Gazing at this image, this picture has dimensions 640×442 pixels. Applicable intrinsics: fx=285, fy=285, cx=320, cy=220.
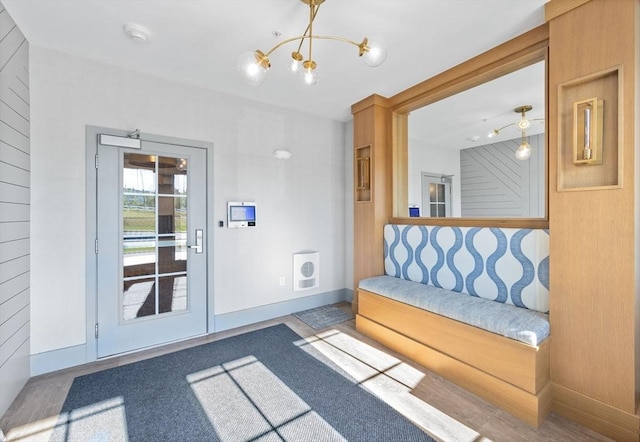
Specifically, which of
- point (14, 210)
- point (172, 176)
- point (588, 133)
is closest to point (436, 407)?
point (588, 133)

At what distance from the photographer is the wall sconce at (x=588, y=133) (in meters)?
1.75

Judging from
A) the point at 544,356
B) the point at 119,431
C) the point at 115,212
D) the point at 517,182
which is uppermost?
the point at 517,182

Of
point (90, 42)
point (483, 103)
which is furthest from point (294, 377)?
point (483, 103)

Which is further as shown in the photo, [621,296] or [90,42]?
[90,42]

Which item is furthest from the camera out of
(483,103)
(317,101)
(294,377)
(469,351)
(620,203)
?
(317,101)

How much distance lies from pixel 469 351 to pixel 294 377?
4.42 ft

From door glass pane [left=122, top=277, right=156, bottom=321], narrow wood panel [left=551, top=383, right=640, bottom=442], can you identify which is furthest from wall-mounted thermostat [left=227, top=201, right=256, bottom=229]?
narrow wood panel [left=551, top=383, right=640, bottom=442]

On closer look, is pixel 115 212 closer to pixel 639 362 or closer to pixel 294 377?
pixel 294 377

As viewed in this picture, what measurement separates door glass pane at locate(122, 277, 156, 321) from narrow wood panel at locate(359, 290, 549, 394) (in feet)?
7.34

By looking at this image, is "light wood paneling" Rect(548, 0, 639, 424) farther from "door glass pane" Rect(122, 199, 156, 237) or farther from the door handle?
"door glass pane" Rect(122, 199, 156, 237)

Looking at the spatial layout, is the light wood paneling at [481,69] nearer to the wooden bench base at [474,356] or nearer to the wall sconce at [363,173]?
the wall sconce at [363,173]

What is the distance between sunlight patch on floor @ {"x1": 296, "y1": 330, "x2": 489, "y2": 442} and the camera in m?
1.73

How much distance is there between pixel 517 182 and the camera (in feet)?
9.70

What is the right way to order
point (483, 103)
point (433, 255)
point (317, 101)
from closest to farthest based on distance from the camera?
point (433, 255)
point (483, 103)
point (317, 101)
